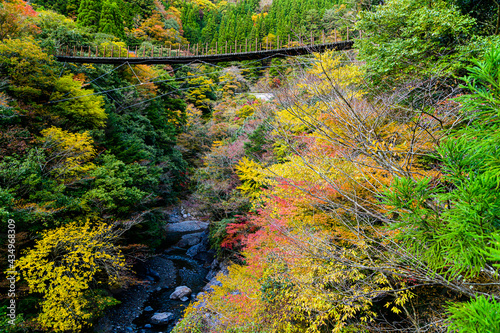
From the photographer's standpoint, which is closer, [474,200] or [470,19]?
[474,200]

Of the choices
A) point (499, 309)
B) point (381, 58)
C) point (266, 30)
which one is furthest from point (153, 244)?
point (266, 30)

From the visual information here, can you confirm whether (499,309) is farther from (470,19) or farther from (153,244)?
(153,244)

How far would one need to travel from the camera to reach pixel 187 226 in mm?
18234

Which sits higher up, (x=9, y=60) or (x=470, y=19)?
(x=470, y=19)

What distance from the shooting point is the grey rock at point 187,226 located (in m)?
17.5

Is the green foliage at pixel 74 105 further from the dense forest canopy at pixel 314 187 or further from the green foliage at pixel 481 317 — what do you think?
the green foliage at pixel 481 317

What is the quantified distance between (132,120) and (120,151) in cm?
419

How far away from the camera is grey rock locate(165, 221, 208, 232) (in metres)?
17.5

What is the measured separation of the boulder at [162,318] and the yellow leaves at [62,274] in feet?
7.61

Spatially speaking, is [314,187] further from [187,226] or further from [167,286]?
[187,226]

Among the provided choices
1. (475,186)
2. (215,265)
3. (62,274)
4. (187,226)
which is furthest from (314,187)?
(187,226)

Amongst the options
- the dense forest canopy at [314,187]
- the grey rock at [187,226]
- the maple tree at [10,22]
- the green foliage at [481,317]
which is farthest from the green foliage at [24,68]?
the green foliage at [481,317]

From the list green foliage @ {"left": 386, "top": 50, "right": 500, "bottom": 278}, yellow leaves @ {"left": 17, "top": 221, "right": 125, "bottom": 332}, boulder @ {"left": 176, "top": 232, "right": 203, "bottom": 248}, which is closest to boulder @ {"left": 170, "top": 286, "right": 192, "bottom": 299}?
yellow leaves @ {"left": 17, "top": 221, "right": 125, "bottom": 332}

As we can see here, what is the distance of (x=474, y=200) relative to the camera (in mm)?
877
